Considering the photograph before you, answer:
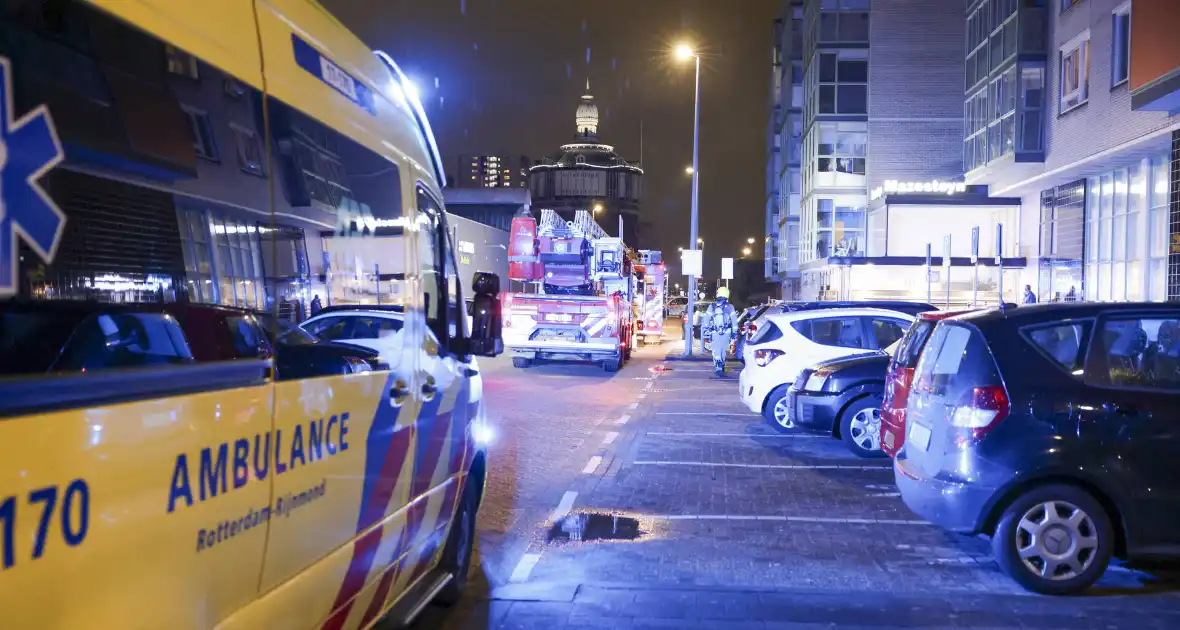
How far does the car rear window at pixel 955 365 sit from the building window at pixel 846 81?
123 ft

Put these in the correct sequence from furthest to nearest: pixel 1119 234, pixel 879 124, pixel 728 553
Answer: pixel 879 124 → pixel 1119 234 → pixel 728 553

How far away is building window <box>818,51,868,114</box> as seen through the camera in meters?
41.7

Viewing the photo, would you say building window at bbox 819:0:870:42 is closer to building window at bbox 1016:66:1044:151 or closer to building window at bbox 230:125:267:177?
building window at bbox 1016:66:1044:151

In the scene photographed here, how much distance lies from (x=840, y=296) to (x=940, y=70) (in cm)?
1204

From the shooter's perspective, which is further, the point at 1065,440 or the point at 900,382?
the point at 900,382

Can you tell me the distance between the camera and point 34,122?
6.75ft

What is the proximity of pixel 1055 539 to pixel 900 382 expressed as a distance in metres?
2.12

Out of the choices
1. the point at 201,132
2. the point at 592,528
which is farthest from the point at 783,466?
the point at 201,132

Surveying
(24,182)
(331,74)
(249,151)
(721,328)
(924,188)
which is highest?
(924,188)

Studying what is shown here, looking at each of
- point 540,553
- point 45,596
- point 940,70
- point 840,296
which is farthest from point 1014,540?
point 940,70

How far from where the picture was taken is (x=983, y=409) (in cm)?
568

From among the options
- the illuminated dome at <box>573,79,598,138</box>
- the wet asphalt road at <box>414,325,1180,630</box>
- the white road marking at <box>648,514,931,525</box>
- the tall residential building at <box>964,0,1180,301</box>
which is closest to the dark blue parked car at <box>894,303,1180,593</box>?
the wet asphalt road at <box>414,325,1180,630</box>

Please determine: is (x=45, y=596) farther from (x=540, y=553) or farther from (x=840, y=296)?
(x=840, y=296)

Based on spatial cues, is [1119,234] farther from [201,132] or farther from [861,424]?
[201,132]
